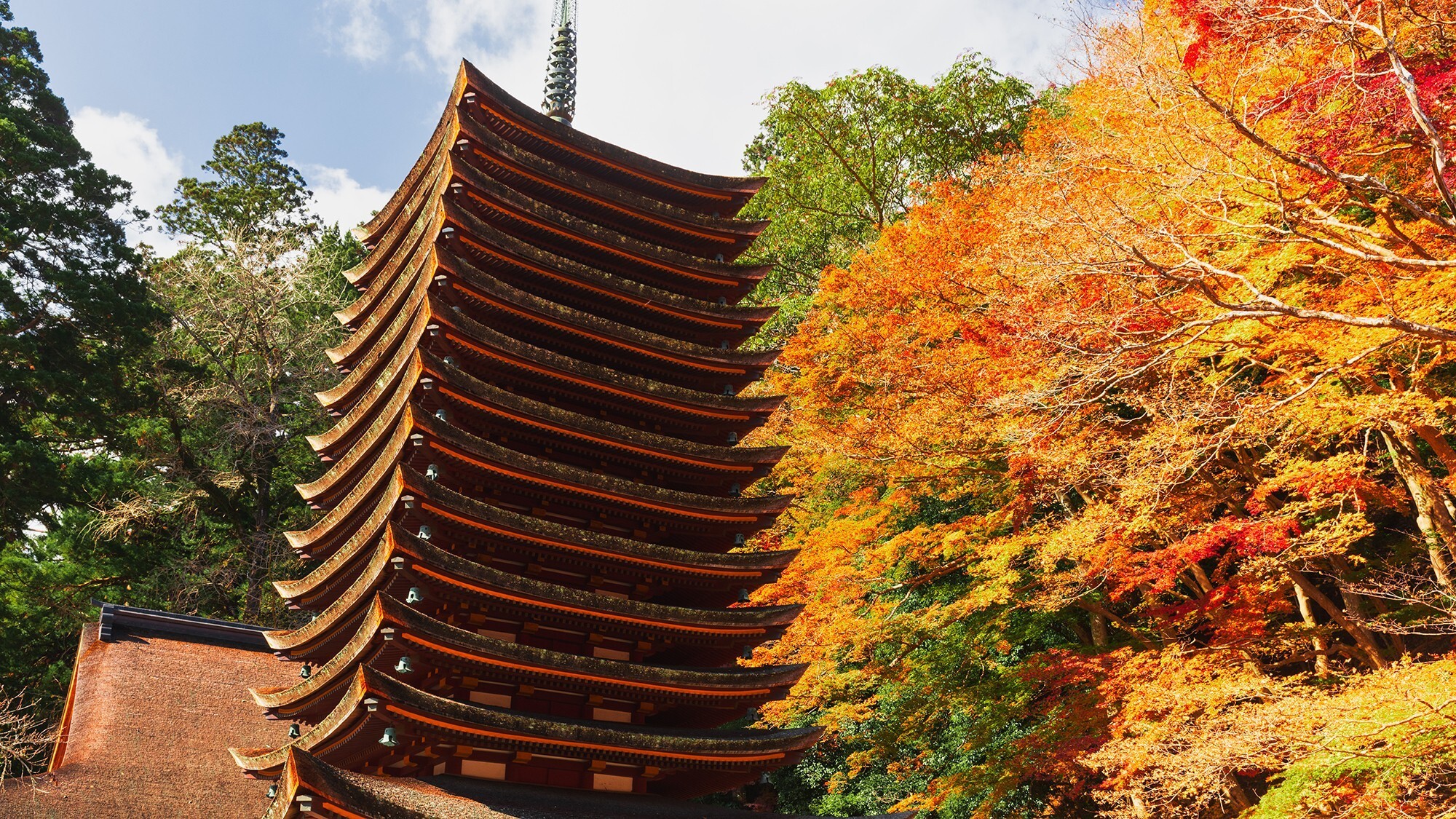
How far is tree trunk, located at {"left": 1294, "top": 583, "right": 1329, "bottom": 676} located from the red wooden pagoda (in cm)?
706

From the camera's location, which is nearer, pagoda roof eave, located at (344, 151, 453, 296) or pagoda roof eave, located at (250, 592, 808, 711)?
pagoda roof eave, located at (250, 592, 808, 711)

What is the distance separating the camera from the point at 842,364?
71.9 ft

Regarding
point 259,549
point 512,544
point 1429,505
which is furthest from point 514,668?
point 259,549

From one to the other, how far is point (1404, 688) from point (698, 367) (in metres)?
10.4

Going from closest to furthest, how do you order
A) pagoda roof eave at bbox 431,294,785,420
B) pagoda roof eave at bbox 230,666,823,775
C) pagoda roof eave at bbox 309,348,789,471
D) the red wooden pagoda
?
pagoda roof eave at bbox 230,666,823,775
the red wooden pagoda
pagoda roof eave at bbox 309,348,789,471
pagoda roof eave at bbox 431,294,785,420

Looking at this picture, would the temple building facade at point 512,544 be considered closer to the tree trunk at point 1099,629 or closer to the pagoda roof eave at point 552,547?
the pagoda roof eave at point 552,547

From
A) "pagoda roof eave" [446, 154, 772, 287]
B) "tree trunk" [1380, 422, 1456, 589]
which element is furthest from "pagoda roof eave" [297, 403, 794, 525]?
"tree trunk" [1380, 422, 1456, 589]

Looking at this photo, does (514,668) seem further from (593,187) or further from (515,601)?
(593,187)

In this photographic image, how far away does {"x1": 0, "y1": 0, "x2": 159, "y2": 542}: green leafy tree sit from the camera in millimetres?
21922

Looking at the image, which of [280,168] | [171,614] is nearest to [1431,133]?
[171,614]

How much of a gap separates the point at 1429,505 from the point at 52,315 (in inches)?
1075

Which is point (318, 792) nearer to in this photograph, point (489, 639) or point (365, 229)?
point (489, 639)

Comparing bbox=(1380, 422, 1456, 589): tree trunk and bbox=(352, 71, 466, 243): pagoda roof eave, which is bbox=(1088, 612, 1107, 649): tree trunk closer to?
bbox=(1380, 422, 1456, 589): tree trunk

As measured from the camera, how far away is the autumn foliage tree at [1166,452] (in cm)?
1016
